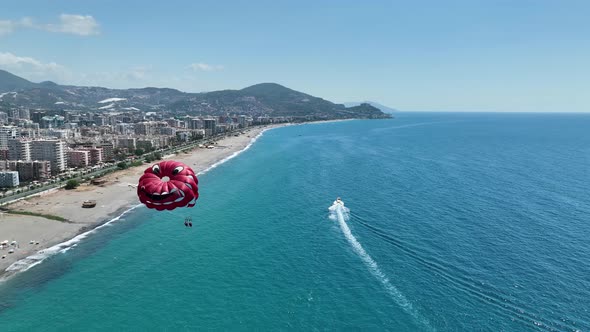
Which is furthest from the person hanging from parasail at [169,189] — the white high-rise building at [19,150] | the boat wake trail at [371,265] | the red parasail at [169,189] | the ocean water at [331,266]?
the white high-rise building at [19,150]

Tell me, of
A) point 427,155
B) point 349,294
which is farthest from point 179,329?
point 427,155

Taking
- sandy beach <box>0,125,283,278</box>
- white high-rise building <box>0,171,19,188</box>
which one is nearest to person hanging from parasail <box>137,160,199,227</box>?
sandy beach <box>0,125,283,278</box>

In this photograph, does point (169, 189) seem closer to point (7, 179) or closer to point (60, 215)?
point (60, 215)

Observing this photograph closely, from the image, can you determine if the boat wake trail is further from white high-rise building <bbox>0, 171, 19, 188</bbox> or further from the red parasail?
white high-rise building <bbox>0, 171, 19, 188</bbox>

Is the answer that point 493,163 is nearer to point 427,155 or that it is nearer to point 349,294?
point 427,155

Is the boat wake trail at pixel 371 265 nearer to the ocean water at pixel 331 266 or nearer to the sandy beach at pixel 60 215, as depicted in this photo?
the ocean water at pixel 331 266

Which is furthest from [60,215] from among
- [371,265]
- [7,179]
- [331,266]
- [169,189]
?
[371,265]
